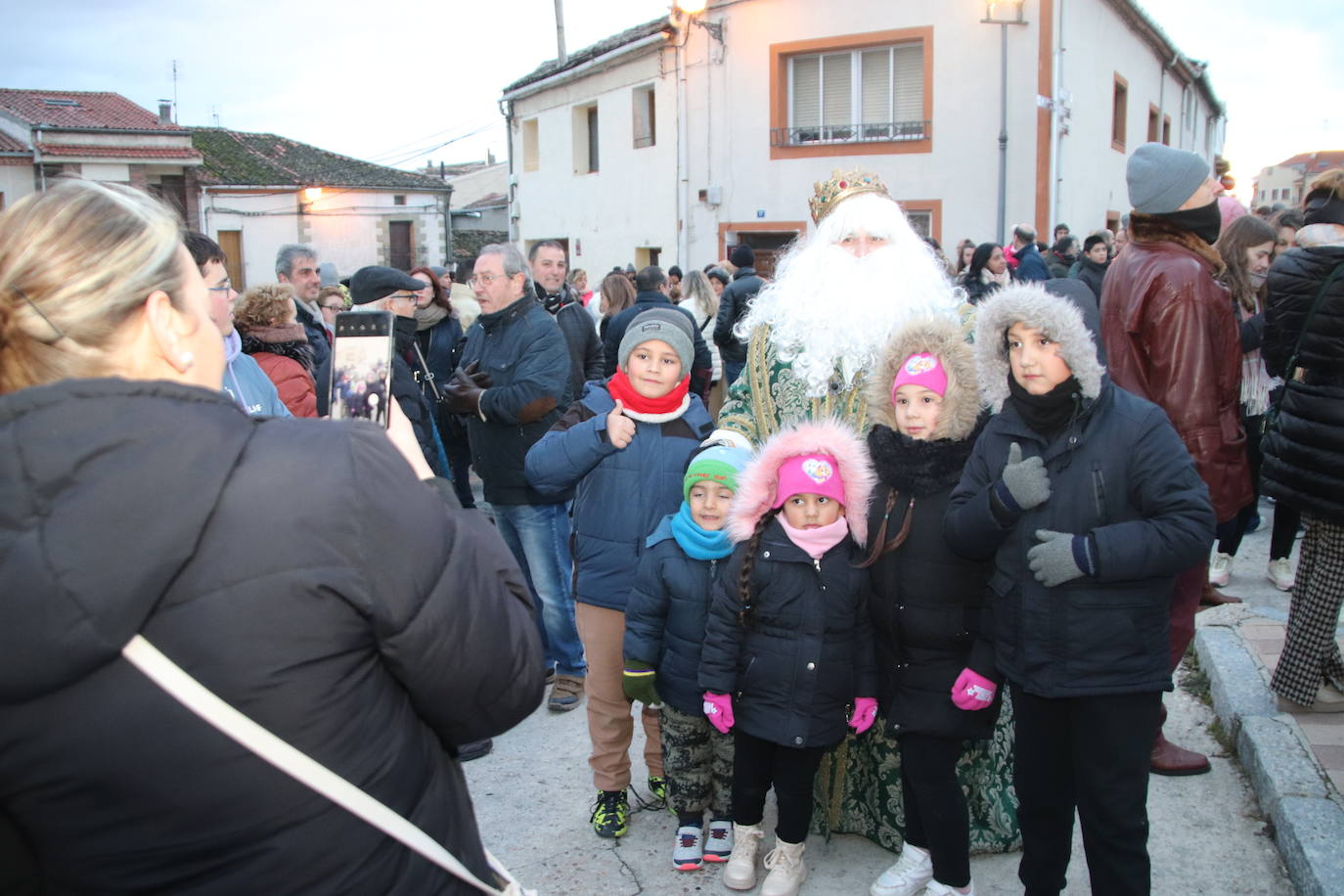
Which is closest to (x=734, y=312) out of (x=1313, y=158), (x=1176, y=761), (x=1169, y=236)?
(x=1169, y=236)

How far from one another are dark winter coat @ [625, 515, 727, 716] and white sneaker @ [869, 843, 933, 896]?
0.80m

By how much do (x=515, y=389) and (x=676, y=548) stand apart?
1.80 meters

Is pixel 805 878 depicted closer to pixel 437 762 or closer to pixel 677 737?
pixel 677 737

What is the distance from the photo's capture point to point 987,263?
9430 mm

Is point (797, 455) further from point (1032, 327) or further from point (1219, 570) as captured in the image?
point (1219, 570)

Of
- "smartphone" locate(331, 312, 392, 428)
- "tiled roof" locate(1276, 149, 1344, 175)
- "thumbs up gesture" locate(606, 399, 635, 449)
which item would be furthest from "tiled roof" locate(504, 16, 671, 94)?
"tiled roof" locate(1276, 149, 1344, 175)

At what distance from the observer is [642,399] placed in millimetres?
3727

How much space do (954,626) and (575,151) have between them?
1986 cm

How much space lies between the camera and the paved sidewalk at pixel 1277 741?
3.09 m

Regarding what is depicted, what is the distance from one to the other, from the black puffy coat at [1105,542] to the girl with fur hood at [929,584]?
A: 0.23m

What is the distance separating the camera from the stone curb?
3029 millimetres

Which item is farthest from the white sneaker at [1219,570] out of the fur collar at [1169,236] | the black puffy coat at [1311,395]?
the fur collar at [1169,236]

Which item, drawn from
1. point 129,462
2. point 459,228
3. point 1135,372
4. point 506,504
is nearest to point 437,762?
point 129,462

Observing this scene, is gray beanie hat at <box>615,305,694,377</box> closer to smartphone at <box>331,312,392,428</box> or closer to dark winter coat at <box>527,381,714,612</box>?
dark winter coat at <box>527,381,714,612</box>
